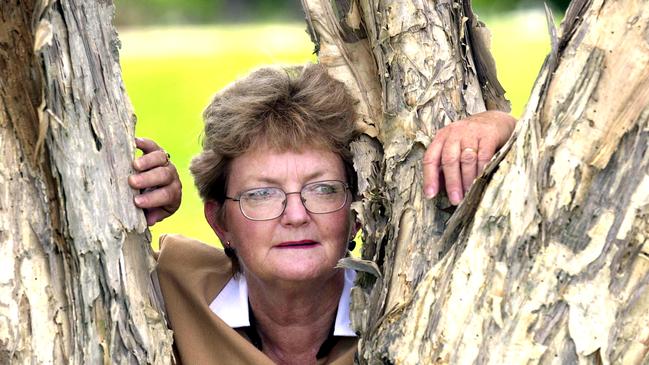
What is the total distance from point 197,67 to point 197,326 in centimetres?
1611

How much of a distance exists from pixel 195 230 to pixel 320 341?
627 centimetres

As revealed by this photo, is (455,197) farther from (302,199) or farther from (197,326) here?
(197,326)

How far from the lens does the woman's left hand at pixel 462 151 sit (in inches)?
90.2

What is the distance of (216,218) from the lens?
3.22 meters

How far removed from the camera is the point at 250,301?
312cm

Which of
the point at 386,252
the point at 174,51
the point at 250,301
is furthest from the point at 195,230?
the point at 174,51

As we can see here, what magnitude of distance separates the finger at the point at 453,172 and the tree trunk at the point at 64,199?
2.50 feet

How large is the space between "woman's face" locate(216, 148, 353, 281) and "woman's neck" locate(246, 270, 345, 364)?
0.15 m

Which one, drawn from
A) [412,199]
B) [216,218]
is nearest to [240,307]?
[216,218]

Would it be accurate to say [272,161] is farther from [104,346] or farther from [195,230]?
[195,230]

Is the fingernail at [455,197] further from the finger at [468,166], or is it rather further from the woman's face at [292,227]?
the woman's face at [292,227]

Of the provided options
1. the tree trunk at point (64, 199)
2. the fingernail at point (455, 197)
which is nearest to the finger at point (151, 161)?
the tree trunk at point (64, 199)

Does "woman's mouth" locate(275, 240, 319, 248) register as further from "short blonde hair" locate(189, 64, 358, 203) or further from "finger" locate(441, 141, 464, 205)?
"finger" locate(441, 141, 464, 205)

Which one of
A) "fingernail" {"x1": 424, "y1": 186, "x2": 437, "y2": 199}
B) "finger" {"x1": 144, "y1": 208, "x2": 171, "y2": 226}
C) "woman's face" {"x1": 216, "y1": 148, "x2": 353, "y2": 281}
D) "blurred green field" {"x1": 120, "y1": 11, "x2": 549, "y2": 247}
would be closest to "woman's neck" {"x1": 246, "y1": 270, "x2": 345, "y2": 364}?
"woman's face" {"x1": 216, "y1": 148, "x2": 353, "y2": 281}
